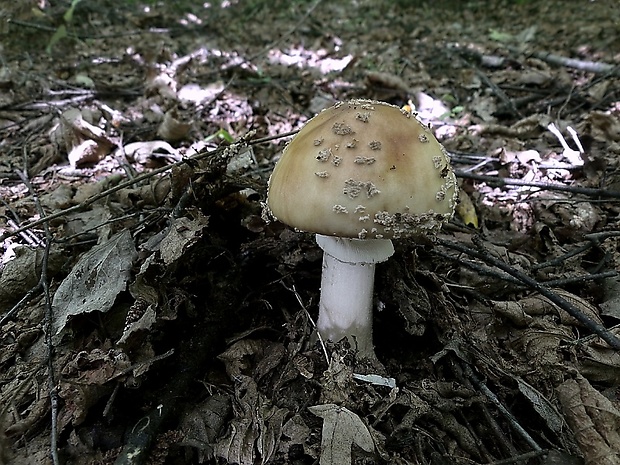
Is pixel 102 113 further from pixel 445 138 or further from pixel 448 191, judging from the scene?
pixel 448 191

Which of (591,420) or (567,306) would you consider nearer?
(591,420)

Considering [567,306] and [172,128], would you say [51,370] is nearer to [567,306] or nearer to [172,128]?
[567,306]

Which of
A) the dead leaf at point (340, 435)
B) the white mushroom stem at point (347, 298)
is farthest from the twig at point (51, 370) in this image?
the white mushroom stem at point (347, 298)

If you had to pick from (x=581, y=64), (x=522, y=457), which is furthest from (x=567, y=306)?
(x=581, y=64)

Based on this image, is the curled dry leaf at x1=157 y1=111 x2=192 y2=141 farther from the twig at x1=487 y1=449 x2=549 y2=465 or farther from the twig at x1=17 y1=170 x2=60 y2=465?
the twig at x1=487 y1=449 x2=549 y2=465

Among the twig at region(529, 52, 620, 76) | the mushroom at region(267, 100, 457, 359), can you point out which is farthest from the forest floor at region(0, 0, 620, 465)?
the twig at region(529, 52, 620, 76)

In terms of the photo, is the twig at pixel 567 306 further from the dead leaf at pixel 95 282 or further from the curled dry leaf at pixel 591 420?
the dead leaf at pixel 95 282

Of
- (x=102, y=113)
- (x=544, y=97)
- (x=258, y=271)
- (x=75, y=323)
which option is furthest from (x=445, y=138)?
(x=75, y=323)

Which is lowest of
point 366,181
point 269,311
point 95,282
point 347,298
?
point 269,311
